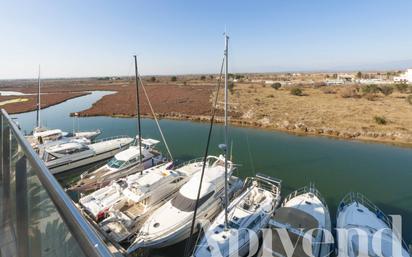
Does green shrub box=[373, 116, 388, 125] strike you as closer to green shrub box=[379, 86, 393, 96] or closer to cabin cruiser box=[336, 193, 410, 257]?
cabin cruiser box=[336, 193, 410, 257]

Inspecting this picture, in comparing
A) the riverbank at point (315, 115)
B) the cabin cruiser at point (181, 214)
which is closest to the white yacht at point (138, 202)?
the cabin cruiser at point (181, 214)

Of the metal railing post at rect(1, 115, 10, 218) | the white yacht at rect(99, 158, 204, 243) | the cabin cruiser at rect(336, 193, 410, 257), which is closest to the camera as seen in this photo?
the metal railing post at rect(1, 115, 10, 218)

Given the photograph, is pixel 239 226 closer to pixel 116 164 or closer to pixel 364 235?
pixel 364 235

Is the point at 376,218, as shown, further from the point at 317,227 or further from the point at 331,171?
the point at 331,171

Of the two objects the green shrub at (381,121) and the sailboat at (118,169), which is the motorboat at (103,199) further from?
the green shrub at (381,121)

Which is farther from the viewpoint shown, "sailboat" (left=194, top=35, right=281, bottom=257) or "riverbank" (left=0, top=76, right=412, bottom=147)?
"riverbank" (left=0, top=76, right=412, bottom=147)

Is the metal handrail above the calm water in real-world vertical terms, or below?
above

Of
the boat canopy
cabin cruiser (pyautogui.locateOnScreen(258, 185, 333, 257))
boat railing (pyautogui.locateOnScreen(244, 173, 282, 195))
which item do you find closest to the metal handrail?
cabin cruiser (pyautogui.locateOnScreen(258, 185, 333, 257))
